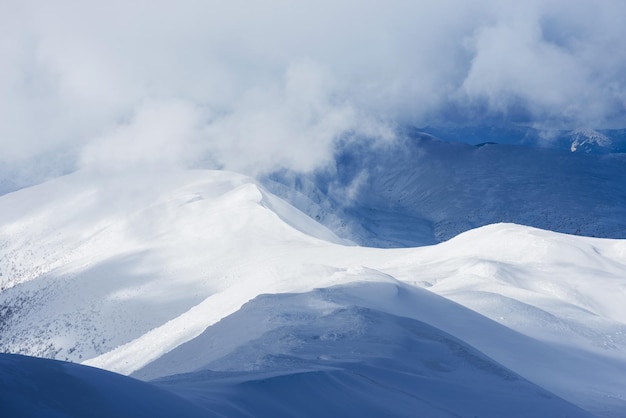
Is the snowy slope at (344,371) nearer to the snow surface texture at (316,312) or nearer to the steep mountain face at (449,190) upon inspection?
the snow surface texture at (316,312)

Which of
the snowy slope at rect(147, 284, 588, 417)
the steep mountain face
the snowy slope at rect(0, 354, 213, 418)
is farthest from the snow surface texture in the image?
the steep mountain face

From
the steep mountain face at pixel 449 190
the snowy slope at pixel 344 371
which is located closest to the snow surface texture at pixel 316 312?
the snowy slope at pixel 344 371

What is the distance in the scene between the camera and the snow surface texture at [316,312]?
9.02 meters

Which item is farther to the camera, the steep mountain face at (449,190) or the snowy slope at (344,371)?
the steep mountain face at (449,190)

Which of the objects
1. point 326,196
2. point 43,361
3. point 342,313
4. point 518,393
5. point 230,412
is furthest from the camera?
point 326,196

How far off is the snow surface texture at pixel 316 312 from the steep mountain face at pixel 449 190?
33.9 metres

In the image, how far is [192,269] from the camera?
3609cm

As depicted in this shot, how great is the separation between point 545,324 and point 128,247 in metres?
32.0

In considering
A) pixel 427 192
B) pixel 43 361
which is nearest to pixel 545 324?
pixel 43 361

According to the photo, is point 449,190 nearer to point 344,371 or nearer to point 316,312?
point 316,312

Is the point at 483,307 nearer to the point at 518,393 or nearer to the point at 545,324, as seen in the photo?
the point at 545,324

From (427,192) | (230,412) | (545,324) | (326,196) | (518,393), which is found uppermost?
(427,192)

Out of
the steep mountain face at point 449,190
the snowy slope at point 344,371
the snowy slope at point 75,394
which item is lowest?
the snowy slope at point 75,394

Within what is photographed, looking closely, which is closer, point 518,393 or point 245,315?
point 518,393
